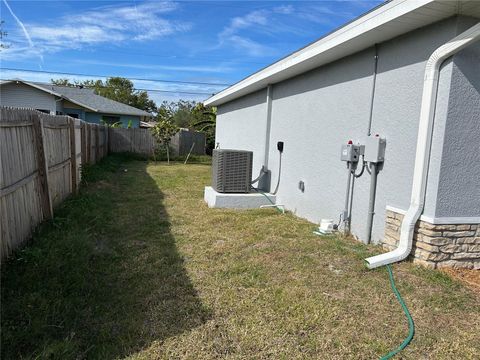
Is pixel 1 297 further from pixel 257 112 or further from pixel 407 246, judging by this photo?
pixel 257 112

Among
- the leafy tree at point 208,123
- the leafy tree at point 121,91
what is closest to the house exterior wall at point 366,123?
the leafy tree at point 208,123

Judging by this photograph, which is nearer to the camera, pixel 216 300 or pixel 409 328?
pixel 409 328

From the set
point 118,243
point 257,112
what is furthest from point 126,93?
point 118,243

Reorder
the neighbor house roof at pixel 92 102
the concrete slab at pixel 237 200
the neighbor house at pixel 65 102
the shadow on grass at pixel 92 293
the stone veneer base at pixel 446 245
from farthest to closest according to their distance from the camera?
1. the neighbor house roof at pixel 92 102
2. the neighbor house at pixel 65 102
3. the concrete slab at pixel 237 200
4. the stone veneer base at pixel 446 245
5. the shadow on grass at pixel 92 293

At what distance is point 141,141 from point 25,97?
7.67 metres

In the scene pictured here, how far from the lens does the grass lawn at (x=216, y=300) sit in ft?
8.25

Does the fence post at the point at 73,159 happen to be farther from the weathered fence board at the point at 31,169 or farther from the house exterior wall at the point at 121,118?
the house exterior wall at the point at 121,118

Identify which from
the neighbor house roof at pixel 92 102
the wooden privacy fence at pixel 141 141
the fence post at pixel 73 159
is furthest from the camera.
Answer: the neighbor house roof at pixel 92 102

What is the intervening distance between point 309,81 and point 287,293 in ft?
14.2

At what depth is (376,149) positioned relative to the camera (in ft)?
15.0

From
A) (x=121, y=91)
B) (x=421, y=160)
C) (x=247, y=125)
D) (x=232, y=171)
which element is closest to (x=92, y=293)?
(x=421, y=160)

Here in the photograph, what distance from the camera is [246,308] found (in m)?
3.09

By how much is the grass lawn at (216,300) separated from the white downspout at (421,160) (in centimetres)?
15

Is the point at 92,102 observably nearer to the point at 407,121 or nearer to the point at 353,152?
the point at 353,152
